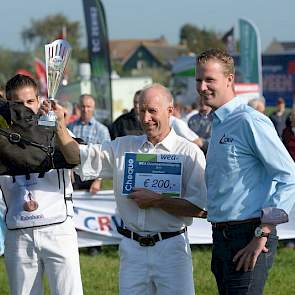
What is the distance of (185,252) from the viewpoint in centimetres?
513

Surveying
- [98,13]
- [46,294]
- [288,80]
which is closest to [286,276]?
[46,294]

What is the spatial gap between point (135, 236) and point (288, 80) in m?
51.2

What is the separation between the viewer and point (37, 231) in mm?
5348

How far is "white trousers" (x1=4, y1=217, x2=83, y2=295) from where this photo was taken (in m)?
5.35

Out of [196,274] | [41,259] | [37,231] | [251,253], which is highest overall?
[251,253]

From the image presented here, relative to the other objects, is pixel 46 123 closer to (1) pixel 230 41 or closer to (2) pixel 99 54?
(2) pixel 99 54

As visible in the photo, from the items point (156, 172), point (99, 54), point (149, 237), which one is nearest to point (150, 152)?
point (156, 172)

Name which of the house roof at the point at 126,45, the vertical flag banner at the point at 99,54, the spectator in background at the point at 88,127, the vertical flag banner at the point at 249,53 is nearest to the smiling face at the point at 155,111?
the spectator in background at the point at 88,127

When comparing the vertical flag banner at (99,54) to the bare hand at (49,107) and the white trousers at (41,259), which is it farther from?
the bare hand at (49,107)

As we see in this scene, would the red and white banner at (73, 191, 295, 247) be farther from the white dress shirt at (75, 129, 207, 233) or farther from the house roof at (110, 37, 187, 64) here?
the house roof at (110, 37, 187, 64)

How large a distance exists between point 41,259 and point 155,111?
1256 millimetres

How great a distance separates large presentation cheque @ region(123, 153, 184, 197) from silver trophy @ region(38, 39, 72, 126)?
2.63 feet

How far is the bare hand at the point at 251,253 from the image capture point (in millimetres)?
4320

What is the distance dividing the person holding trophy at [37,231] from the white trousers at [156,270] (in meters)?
0.49
